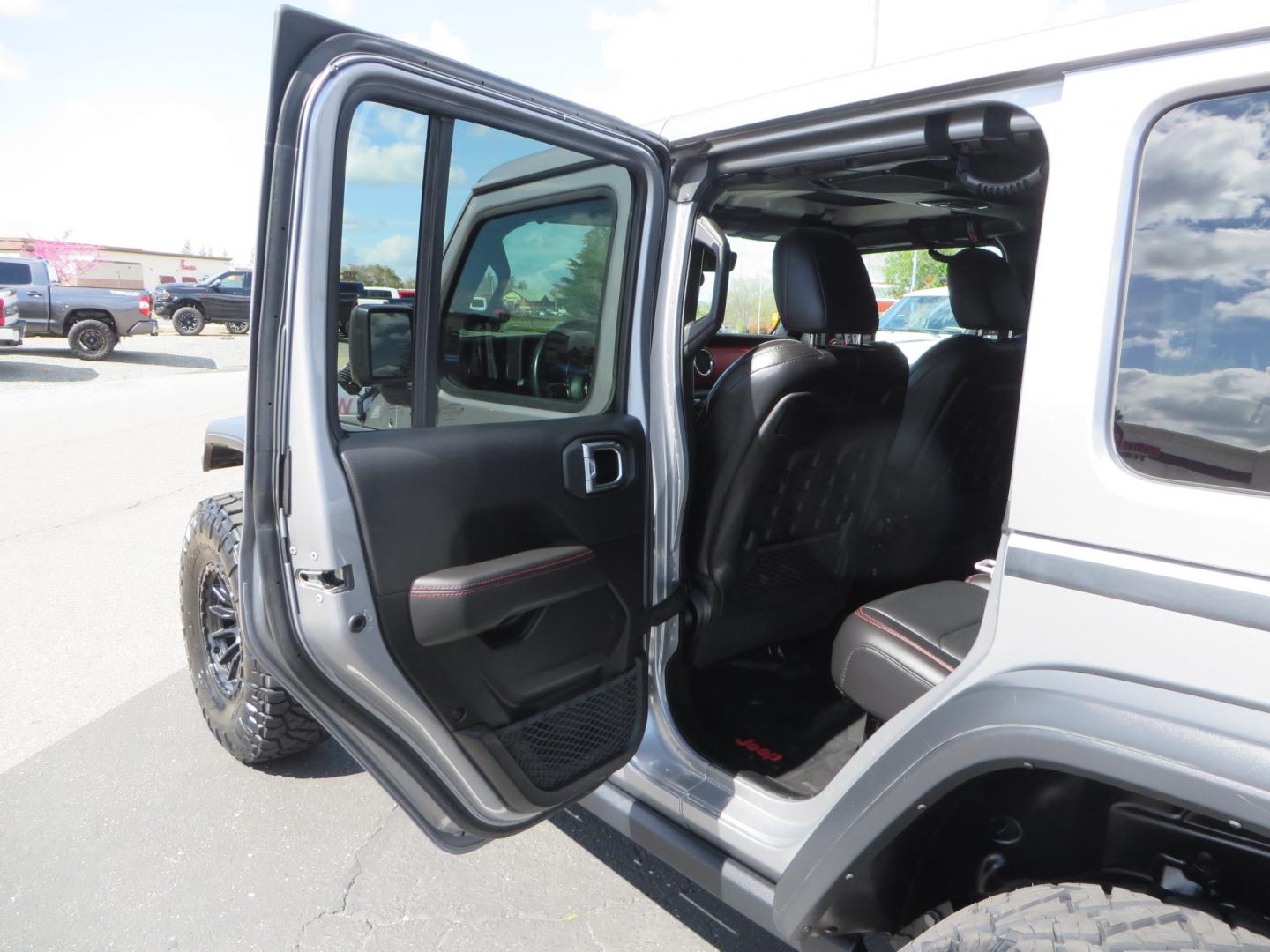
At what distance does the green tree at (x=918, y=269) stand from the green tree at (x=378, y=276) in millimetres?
2472

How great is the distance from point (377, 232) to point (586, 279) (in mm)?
534

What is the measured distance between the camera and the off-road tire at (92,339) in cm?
1570

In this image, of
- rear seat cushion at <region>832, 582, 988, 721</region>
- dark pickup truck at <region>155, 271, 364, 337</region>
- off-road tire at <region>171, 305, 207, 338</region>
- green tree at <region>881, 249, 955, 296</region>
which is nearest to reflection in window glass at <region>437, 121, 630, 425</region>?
rear seat cushion at <region>832, 582, 988, 721</region>

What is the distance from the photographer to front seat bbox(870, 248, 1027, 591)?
2719 millimetres

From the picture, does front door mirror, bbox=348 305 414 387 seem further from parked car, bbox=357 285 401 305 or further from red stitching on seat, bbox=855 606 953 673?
red stitching on seat, bbox=855 606 953 673

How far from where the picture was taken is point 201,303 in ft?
73.9

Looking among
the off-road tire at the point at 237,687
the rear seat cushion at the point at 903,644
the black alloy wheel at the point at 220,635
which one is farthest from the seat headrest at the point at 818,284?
the black alloy wheel at the point at 220,635

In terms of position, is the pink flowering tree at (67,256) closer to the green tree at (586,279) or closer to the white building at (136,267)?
the white building at (136,267)

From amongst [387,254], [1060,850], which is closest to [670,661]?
[1060,850]

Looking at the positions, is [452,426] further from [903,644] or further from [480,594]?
[903,644]

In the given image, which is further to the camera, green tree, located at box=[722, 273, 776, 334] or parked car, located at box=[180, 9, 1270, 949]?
green tree, located at box=[722, 273, 776, 334]

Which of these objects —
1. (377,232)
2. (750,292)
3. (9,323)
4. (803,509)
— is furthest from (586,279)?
(9,323)

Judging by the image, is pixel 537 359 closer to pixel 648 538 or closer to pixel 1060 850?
pixel 648 538

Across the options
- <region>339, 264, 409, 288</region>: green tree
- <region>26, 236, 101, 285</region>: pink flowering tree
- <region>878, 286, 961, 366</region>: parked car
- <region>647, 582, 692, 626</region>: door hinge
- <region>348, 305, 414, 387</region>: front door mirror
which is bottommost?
<region>647, 582, 692, 626</region>: door hinge
